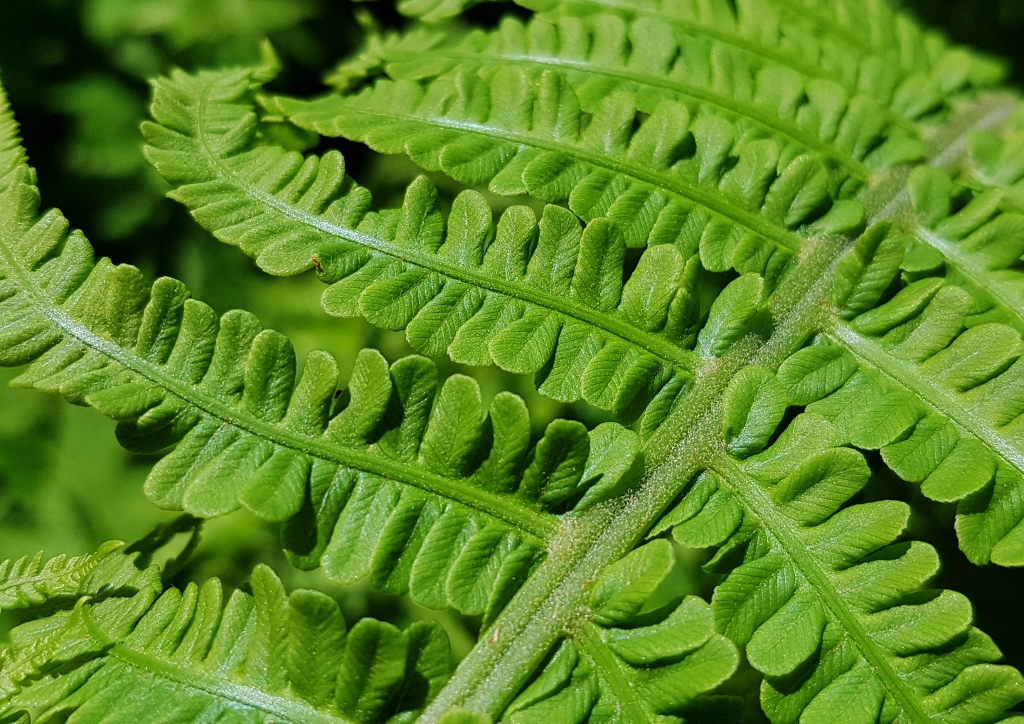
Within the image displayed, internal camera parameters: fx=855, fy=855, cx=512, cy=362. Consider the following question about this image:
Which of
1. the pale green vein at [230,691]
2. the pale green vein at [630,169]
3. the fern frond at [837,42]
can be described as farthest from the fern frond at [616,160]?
the pale green vein at [230,691]

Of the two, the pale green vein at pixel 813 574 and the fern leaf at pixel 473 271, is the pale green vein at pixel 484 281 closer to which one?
the fern leaf at pixel 473 271

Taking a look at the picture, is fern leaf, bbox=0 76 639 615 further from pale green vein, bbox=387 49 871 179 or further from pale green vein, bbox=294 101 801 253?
pale green vein, bbox=387 49 871 179

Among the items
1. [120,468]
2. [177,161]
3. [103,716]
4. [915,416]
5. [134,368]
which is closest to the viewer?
[103,716]

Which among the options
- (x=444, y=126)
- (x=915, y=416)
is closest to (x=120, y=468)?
(x=444, y=126)

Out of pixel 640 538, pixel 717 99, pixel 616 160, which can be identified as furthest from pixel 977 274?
pixel 640 538

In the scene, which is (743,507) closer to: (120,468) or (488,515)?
(488,515)
